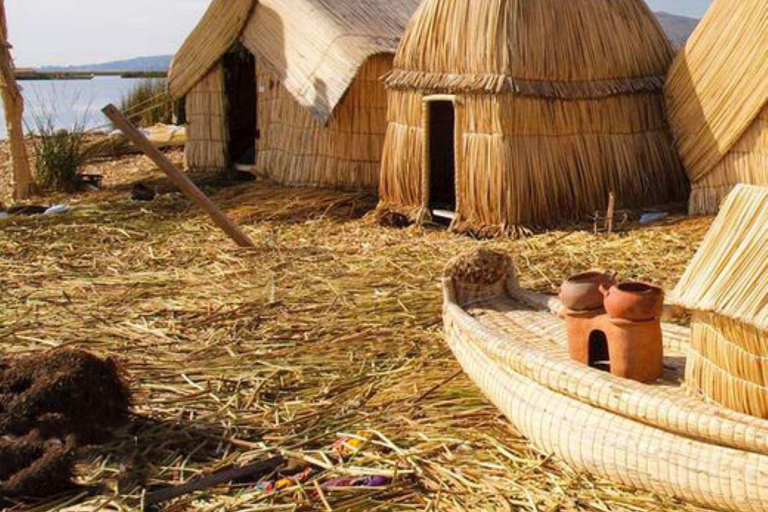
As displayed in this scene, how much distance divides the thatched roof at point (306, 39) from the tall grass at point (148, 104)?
3.62m

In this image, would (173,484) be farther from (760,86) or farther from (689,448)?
(760,86)

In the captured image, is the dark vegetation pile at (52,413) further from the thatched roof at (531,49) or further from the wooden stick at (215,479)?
the thatched roof at (531,49)

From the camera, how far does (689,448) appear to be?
334 centimetres

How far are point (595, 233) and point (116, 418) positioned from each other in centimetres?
480

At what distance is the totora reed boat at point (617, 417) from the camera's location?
322cm

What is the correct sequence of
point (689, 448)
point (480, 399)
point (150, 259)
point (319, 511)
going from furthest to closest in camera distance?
point (150, 259) → point (480, 399) → point (319, 511) → point (689, 448)

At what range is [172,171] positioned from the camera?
768 cm

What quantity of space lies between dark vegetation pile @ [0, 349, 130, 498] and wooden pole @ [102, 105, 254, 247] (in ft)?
9.44

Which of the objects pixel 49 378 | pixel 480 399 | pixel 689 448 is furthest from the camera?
pixel 480 399

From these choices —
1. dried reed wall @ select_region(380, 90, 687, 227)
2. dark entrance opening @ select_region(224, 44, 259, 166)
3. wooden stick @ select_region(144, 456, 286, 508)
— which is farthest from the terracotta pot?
dark entrance opening @ select_region(224, 44, 259, 166)

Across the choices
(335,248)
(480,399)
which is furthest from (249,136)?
(480,399)

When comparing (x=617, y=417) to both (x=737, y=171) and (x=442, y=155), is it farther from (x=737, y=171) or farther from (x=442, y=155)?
(x=442, y=155)

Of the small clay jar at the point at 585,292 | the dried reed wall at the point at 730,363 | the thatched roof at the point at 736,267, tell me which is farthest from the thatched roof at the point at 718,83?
the dried reed wall at the point at 730,363

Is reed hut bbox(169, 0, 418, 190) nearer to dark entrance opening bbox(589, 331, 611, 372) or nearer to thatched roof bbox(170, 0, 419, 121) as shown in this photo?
thatched roof bbox(170, 0, 419, 121)
